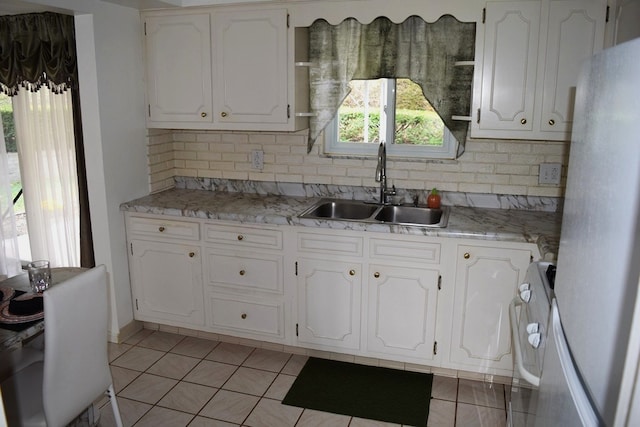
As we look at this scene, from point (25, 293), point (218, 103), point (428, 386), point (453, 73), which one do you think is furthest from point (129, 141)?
point (428, 386)

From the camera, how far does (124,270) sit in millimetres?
3402

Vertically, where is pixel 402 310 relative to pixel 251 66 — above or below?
below

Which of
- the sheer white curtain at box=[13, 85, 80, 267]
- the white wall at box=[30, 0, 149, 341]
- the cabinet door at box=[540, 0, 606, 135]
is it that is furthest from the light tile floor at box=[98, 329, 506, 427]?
the cabinet door at box=[540, 0, 606, 135]

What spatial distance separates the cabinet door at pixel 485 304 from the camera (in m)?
2.72

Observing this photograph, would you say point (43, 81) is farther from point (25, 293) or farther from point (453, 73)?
point (453, 73)

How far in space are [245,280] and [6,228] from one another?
2012 millimetres

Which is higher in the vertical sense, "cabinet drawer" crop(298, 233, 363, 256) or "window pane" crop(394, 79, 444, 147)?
"window pane" crop(394, 79, 444, 147)

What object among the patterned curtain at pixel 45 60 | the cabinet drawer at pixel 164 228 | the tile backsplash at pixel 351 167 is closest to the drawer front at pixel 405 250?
the tile backsplash at pixel 351 167

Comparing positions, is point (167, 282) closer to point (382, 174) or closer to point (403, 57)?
point (382, 174)

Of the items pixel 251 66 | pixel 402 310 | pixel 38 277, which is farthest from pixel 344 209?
pixel 38 277

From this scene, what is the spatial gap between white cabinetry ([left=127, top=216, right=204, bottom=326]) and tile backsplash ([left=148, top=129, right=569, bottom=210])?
0.46m

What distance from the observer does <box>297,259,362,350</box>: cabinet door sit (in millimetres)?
2973

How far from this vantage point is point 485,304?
2.80 meters

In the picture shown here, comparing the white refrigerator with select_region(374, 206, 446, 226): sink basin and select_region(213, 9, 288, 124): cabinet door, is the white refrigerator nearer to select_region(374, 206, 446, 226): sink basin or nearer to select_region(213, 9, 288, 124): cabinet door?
select_region(374, 206, 446, 226): sink basin
